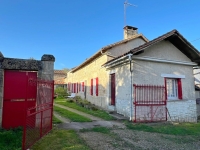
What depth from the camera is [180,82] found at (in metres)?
10.2

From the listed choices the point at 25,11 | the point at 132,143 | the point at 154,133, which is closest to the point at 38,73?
the point at 132,143

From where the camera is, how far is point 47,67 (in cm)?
642

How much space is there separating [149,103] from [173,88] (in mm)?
2572

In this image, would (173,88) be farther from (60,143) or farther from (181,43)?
(60,143)

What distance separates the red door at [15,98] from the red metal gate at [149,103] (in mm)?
5361

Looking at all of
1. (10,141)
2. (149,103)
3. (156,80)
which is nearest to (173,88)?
(156,80)

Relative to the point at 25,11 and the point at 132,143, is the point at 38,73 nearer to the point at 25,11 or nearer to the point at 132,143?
the point at 132,143

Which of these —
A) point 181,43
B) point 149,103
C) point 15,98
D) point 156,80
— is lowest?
point 149,103

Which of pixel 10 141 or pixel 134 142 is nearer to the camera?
pixel 10 141

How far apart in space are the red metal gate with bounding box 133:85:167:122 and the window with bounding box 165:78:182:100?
94cm

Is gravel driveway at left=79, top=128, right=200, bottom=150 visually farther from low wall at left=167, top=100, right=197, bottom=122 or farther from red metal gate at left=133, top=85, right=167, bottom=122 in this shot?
low wall at left=167, top=100, right=197, bottom=122

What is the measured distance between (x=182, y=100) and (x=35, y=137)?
352 inches

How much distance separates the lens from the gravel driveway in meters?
4.61

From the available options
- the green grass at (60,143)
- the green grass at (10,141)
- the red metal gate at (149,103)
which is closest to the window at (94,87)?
the red metal gate at (149,103)
